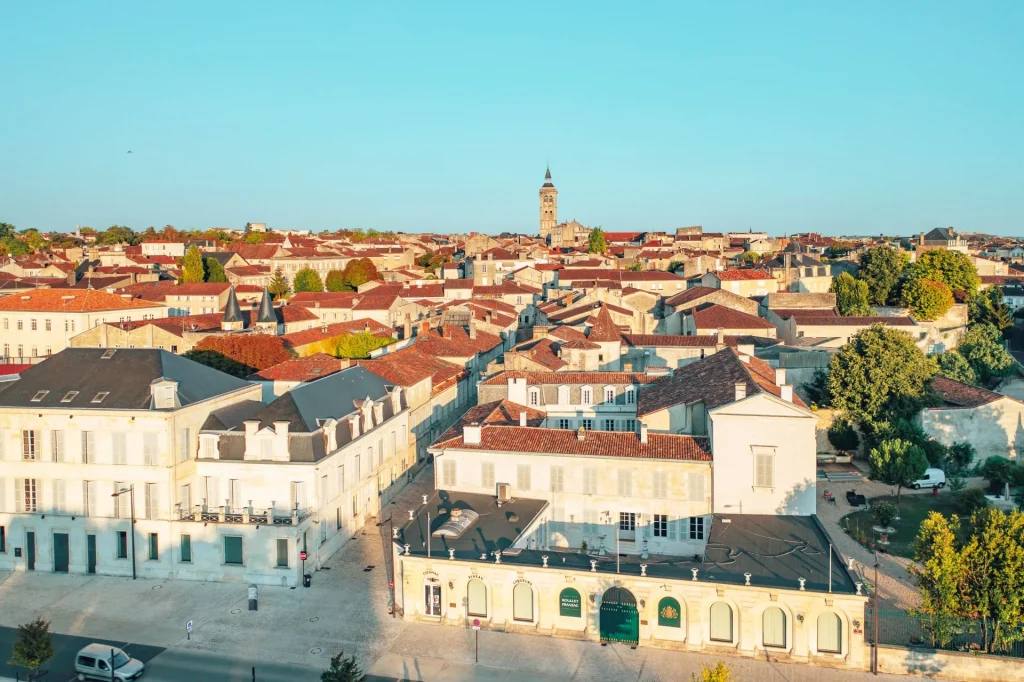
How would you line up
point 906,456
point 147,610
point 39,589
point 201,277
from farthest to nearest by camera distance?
point 201,277 < point 906,456 < point 39,589 < point 147,610

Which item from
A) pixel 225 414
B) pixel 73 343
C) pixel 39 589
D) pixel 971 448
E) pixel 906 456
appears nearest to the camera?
pixel 39 589

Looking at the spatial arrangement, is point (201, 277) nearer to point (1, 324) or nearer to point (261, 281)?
point (261, 281)

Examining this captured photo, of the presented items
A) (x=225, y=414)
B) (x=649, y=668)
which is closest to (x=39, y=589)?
(x=225, y=414)

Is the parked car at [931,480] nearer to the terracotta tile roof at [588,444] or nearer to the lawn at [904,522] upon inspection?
the lawn at [904,522]

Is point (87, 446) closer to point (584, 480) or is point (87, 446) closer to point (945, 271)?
point (584, 480)

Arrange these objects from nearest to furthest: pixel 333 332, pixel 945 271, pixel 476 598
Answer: pixel 476 598 < pixel 333 332 < pixel 945 271

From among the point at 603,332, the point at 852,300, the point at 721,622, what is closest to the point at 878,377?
the point at 603,332

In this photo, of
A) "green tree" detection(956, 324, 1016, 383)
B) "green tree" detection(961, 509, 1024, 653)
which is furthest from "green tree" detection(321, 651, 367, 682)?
"green tree" detection(956, 324, 1016, 383)
